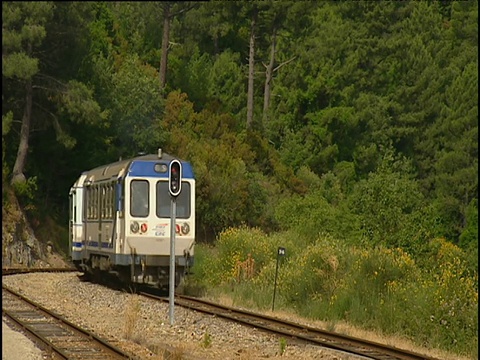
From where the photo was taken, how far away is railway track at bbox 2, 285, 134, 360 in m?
14.3

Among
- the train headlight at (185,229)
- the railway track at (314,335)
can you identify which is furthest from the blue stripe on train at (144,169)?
the railway track at (314,335)

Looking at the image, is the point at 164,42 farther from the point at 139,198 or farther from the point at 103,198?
the point at 139,198

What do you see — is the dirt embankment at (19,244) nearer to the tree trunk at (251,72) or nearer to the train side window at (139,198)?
the train side window at (139,198)

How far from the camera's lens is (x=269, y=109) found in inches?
2486

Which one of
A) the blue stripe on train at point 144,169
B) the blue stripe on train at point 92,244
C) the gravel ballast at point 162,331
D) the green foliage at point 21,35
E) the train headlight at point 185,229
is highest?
the green foliage at point 21,35

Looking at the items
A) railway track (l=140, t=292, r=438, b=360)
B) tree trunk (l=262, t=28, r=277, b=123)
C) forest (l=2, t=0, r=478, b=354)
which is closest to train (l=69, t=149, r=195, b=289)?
railway track (l=140, t=292, r=438, b=360)

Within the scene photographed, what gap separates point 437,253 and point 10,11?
20230mm

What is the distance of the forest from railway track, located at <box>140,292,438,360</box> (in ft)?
32.3

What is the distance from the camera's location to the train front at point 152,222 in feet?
79.6

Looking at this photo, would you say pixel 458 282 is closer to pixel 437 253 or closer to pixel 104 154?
pixel 437 253

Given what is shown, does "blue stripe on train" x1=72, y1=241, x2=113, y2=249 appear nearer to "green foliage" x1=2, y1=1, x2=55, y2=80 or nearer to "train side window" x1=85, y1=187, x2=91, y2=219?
"train side window" x1=85, y1=187, x2=91, y2=219

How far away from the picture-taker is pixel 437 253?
101ft

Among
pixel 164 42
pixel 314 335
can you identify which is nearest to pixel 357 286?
pixel 314 335

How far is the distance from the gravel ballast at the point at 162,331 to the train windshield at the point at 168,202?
2.20 metres
